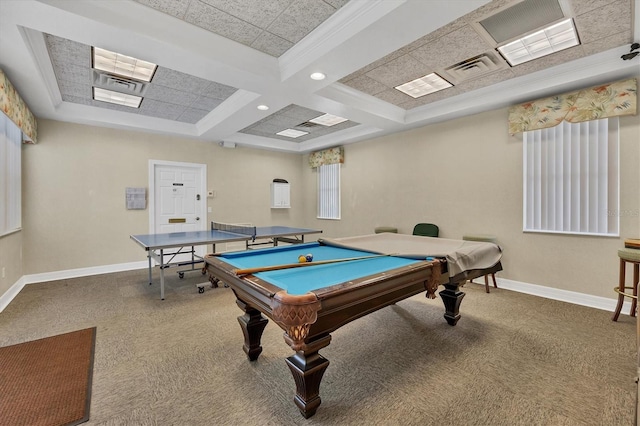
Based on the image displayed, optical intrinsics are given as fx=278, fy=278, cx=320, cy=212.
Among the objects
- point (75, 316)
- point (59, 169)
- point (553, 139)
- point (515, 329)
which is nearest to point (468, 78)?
point (553, 139)

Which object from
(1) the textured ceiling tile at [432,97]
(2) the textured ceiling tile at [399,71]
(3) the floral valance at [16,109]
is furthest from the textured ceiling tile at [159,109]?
(1) the textured ceiling tile at [432,97]

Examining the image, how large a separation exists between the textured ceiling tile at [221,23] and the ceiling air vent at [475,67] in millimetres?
2252

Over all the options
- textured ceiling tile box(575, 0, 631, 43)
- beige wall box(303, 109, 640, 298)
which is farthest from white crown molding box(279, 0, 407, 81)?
beige wall box(303, 109, 640, 298)

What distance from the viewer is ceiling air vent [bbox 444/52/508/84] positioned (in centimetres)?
304

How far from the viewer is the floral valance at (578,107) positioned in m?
3.01

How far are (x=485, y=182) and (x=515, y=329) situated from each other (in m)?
2.28

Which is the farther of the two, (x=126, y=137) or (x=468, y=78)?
(x=126, y=137)

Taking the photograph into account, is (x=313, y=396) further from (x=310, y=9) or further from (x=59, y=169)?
(x=59, y=169)

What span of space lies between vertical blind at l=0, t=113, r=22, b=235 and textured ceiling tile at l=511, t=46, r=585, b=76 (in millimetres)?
6139

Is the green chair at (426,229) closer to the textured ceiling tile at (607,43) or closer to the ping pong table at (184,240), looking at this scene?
the ping pong table at (184,240)

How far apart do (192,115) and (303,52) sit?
2.98 m

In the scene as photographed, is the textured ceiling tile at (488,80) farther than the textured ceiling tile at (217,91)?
No

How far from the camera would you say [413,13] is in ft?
6.86

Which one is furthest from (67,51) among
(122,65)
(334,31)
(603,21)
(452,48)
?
(603,21)
